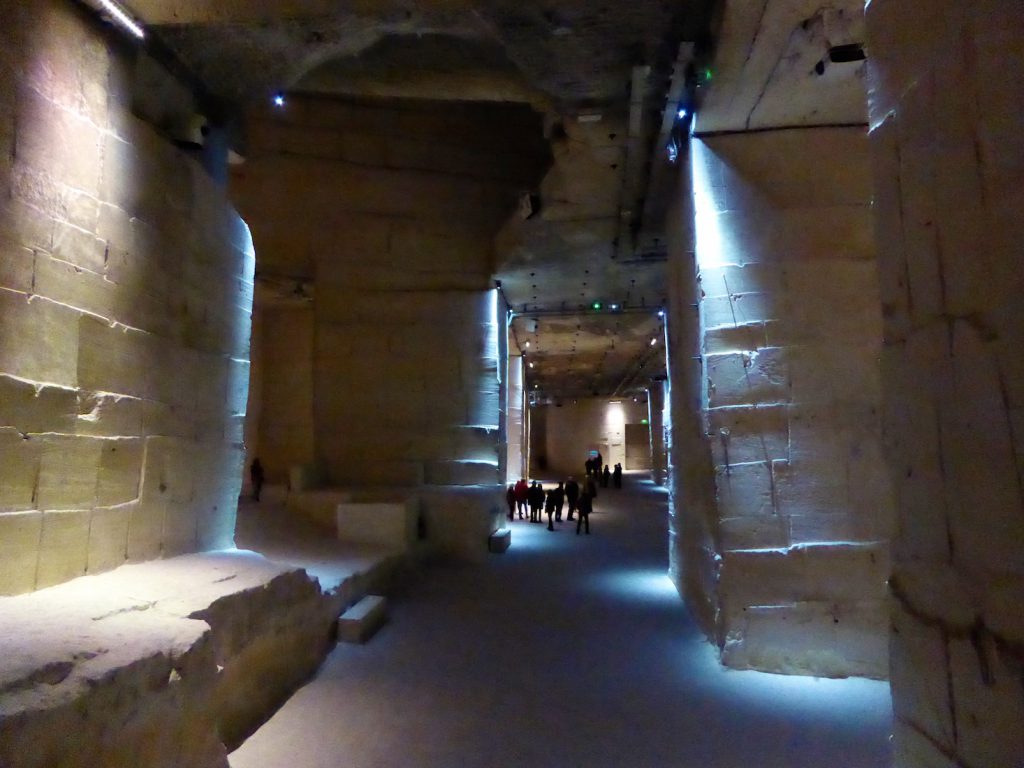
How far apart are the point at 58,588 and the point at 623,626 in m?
4.79

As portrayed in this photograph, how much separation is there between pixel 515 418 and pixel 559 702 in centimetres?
1389

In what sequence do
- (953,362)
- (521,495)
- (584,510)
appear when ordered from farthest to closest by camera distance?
(521,495) → (584,510) → (953,362)

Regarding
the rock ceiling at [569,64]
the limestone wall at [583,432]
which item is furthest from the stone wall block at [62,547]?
the limestone wall at [583,432]

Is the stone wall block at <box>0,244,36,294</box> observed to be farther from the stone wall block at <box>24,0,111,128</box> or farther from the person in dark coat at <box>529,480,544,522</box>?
the person in dark coat at <box>529,480,544,522</box>

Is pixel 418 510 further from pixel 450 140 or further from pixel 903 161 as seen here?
pixel 903 161

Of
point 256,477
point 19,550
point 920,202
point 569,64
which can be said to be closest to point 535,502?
point 256,477

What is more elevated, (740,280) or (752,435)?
(740,280)

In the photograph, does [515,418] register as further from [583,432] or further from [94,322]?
[94,322]

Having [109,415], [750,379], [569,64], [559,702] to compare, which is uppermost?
[569,64]

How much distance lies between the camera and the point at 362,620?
5797 millimetres

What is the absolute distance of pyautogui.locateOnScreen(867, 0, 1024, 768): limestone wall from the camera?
1.36 metres

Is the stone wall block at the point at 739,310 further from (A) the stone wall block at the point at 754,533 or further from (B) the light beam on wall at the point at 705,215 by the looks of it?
(A) the stone wall block at the point at 754,533

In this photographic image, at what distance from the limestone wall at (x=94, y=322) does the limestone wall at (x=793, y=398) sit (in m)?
4.29

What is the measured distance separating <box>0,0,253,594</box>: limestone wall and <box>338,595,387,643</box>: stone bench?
1362 millimetres
